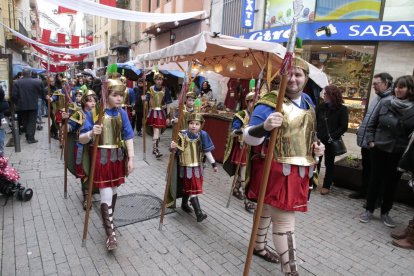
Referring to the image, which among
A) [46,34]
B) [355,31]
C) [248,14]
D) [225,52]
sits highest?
[248,14]

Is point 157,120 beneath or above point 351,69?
beneath

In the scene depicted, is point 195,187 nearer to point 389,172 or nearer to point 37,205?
point 37,205

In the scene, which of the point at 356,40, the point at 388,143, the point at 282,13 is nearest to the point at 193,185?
the point at 388,143

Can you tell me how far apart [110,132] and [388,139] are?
376cm

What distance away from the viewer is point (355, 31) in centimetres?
786

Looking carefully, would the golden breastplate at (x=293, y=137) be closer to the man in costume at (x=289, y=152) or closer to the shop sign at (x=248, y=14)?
the man in costume at (x=289, y=152)

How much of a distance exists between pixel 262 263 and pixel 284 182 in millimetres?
1254

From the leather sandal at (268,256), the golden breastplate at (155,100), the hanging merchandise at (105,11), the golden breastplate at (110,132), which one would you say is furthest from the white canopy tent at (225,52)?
the leather sandal at (268,256)

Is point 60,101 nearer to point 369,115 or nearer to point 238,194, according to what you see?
point 238,194

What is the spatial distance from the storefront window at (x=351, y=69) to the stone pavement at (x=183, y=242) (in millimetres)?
3970

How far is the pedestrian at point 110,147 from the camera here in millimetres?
3480

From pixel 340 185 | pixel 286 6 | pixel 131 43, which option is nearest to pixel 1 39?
pixel 131 43

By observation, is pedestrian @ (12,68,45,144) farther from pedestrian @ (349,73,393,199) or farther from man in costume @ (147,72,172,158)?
pedestrian @ (349,73,393,199)

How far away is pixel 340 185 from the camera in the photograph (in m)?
6.14
